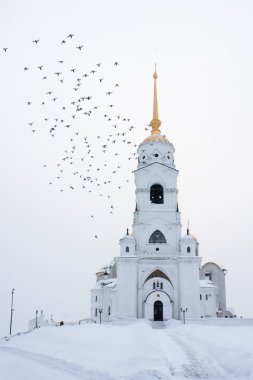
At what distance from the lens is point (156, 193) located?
6012 centimetres

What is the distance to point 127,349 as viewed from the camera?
24.0 metres

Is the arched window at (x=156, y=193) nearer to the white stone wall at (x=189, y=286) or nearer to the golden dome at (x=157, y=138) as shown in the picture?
the golden dome at (x=157, y=138)

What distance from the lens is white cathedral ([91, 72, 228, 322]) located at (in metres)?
54.0

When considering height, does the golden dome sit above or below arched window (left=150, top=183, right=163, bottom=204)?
above

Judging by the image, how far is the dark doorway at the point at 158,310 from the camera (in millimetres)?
54125

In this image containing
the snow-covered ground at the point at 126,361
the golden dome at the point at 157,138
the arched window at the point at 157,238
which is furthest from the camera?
the golden dome at the point at 157,138

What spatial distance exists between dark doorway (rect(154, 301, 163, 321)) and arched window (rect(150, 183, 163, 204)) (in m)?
12.5

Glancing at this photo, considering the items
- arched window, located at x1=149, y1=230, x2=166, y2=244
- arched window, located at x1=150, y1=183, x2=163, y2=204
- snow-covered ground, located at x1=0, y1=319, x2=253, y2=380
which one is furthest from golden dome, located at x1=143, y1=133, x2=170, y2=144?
snow-covered ground, located at x1=0, y1=319, x2=253, y2=380

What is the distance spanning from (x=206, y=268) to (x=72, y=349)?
54.4 metres

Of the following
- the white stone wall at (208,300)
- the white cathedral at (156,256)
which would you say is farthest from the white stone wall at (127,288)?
the white stone wall at (208,300)

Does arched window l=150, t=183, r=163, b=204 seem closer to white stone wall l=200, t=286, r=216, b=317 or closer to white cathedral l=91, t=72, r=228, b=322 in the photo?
white cathedral l=91, t=72, r=228, b=322

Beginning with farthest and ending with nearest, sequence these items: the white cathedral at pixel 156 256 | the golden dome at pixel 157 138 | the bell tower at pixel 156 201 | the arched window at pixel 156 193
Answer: the golden dome at pixel 157 138 → the arched window at pixel 156 193 → the bell tower at pixel 156 201 → the white cathedral at pixel 156 256

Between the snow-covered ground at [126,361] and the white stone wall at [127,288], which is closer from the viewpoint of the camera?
the snow-covered ground at [126,361]

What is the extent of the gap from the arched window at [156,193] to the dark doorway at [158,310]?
12466 mm
